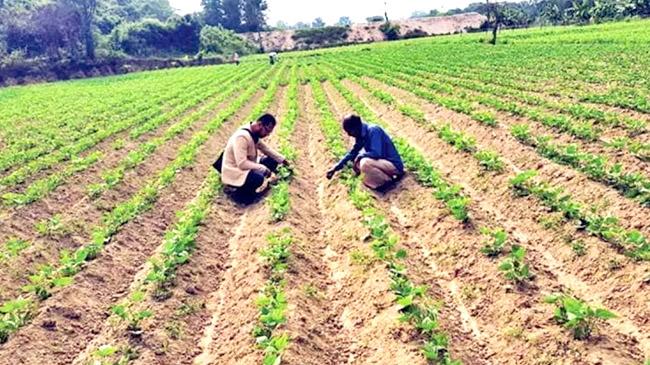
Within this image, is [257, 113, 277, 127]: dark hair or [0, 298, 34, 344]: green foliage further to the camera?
[257, 113, 277, 127]: dark hair

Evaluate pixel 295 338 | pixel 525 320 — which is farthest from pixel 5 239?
pixel 525 320

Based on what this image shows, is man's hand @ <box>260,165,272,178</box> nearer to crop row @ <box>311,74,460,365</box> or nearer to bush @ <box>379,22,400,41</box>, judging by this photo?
crop row @ <box>311,74,460,365</box>

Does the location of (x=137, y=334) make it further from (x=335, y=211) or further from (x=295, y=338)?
(x=335, y=211)

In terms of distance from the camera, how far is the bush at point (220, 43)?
77.9m

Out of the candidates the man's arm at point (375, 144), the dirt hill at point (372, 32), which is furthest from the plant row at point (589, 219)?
the dirt hill at point (372, 32)

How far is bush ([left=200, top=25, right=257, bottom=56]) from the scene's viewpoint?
77875 millimetres

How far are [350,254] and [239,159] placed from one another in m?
3.13

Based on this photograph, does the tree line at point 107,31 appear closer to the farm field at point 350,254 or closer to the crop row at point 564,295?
the farm field at point 350,254

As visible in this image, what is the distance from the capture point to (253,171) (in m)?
9.35

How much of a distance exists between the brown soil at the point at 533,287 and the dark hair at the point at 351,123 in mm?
1414

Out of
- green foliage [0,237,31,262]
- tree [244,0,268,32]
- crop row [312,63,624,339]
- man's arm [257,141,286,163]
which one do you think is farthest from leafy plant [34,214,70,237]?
tree [244,0,268,32]

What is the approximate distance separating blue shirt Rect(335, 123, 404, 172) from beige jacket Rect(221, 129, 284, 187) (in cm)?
138

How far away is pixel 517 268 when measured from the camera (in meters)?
5.80

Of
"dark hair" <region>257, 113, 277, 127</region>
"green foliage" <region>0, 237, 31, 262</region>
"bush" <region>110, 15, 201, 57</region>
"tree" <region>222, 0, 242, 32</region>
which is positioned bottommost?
"green foliage" <region>0, 237, 31, 262</region>
